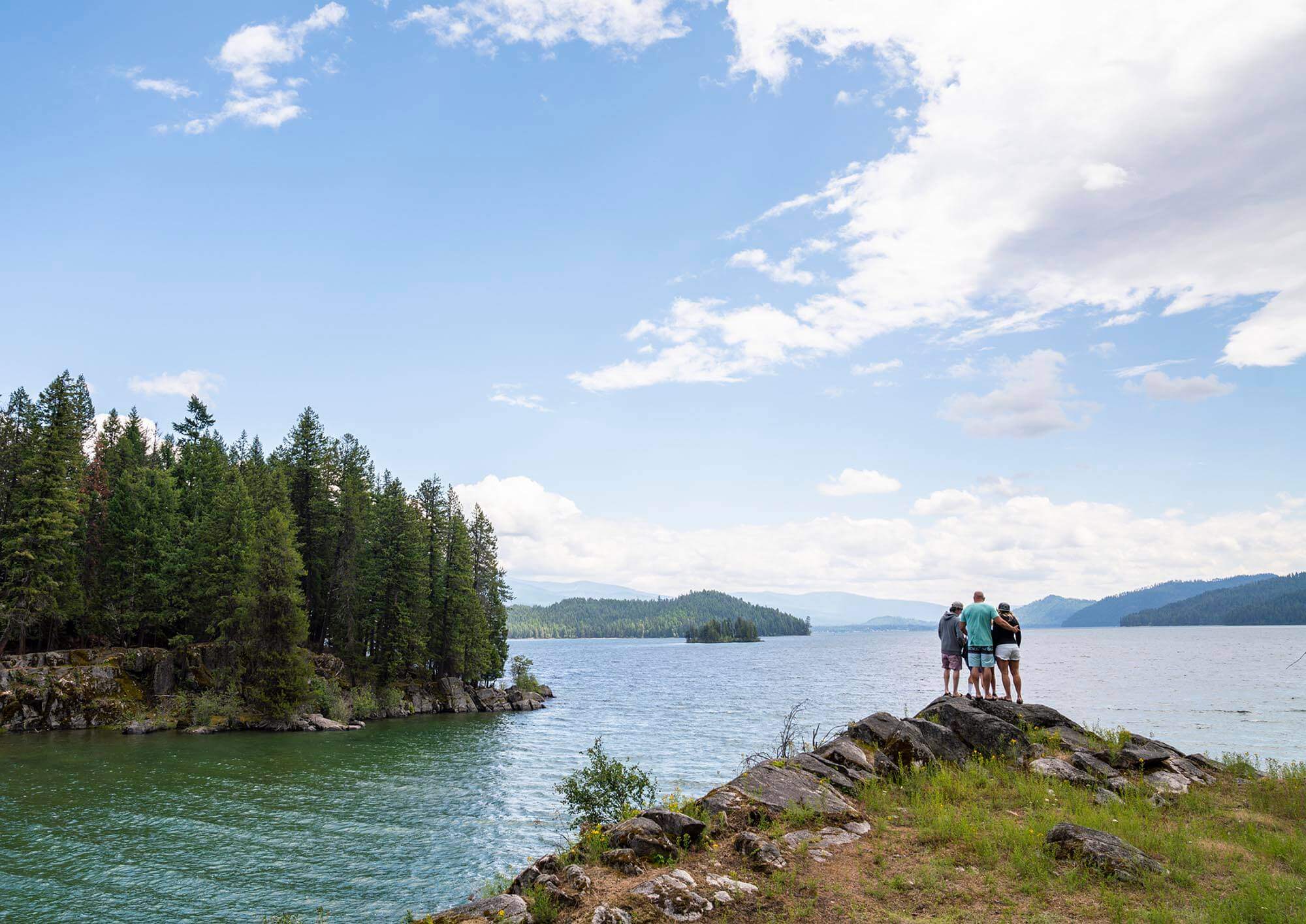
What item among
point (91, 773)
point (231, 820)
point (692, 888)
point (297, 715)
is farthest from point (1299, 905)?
point (297, 715)

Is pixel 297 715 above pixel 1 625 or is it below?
below

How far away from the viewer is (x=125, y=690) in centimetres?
5022

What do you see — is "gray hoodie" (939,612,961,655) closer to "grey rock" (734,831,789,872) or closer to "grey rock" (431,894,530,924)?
"grey rock" (734,831,789,872)

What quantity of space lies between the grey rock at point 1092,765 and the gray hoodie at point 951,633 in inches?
196

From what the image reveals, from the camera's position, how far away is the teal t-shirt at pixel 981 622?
1897 cm

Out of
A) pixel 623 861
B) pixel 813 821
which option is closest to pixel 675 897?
pixel 623 861

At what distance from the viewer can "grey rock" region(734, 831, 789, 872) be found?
9.77 m

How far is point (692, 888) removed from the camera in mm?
8828

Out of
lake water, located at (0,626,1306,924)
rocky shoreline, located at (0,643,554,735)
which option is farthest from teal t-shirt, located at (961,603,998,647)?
rocky shoreline, located at (0,643,554,735)

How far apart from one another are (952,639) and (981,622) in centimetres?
129

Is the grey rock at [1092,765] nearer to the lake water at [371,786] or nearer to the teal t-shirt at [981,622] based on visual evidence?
the teal t-shirt at [981,622]

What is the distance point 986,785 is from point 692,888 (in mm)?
7685

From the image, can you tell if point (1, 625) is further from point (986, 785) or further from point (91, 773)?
point (986, 785)

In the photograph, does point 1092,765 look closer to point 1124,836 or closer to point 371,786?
point 1124,836
